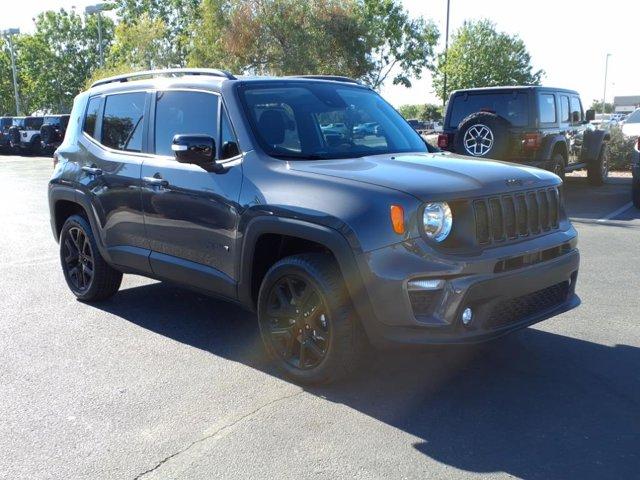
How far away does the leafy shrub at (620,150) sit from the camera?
17.8 metres

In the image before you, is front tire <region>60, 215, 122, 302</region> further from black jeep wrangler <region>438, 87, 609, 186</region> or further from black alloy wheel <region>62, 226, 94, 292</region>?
black jeep wrangler <region>438, 87, 609, 186</region>

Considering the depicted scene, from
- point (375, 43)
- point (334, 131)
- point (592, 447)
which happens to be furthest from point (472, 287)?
point (375, 43)

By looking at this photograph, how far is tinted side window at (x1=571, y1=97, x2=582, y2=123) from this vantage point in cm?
1301

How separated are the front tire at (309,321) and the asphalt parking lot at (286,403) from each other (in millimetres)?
155

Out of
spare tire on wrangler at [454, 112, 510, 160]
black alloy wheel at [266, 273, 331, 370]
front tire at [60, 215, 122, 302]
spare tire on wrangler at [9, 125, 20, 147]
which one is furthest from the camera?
spare tire on wrangler at [9, 125, 20, 147]

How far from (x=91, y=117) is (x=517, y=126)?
7757 millimetres

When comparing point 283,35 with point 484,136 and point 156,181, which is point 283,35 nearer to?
point 484,136

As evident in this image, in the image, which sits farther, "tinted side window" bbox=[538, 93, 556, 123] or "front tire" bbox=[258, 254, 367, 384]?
"tinted side window" bbox=[538, 93, 556, 123]

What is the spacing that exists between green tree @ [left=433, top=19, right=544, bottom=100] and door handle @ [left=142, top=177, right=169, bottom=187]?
3328cm

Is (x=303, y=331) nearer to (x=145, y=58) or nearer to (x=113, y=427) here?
(x=113, y=427)

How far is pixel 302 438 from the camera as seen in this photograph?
11.4 feet

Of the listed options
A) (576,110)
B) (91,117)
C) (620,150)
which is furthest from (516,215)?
(620,150)

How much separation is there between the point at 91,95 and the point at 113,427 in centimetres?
339

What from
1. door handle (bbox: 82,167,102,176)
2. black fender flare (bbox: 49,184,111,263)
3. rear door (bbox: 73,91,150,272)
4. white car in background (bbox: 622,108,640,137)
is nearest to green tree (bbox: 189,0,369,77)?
white car in background (bbox: 622,108,640,137)
